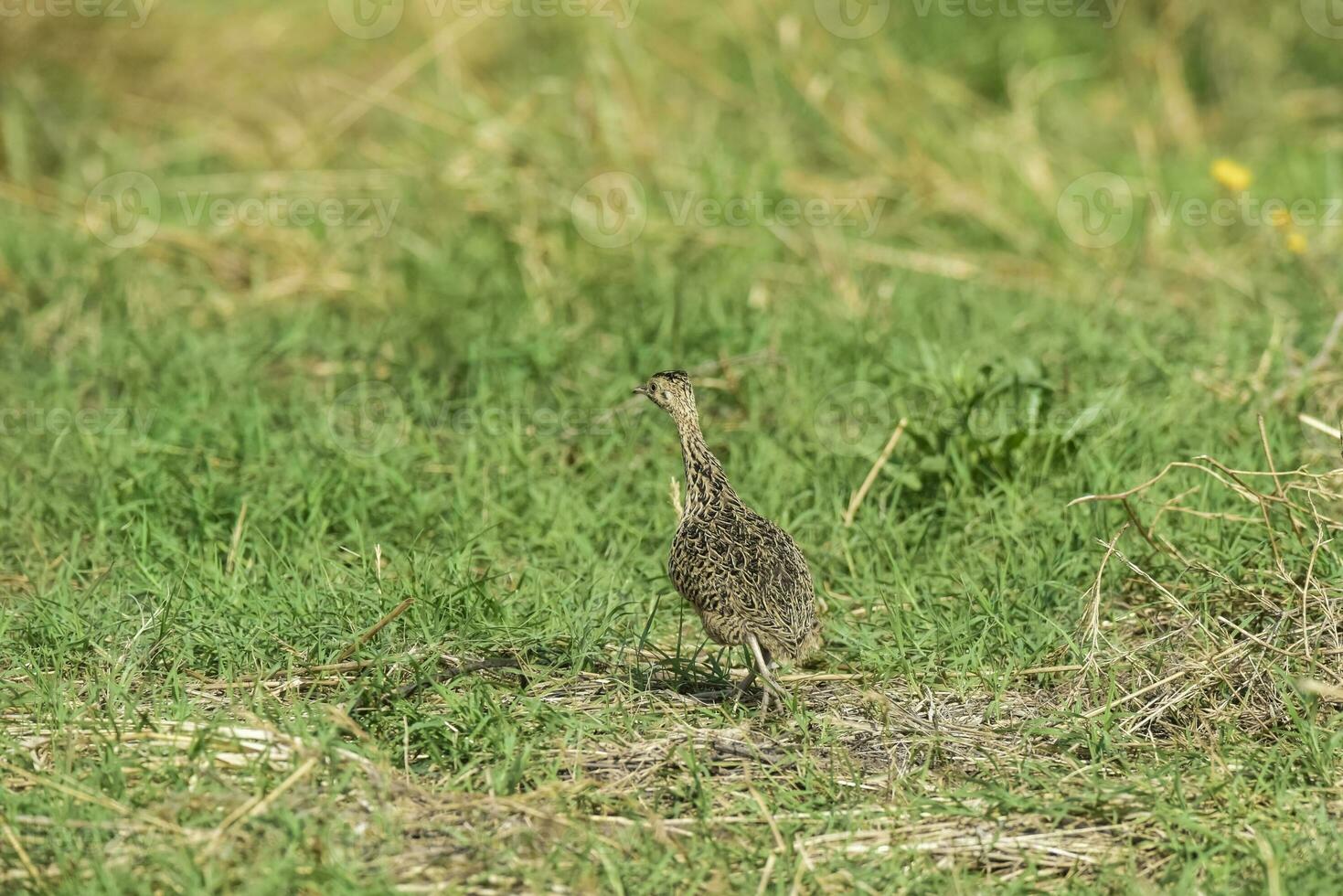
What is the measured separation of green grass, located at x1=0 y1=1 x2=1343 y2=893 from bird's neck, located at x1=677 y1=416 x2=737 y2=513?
46cm

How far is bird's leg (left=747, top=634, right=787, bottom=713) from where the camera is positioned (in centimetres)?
416

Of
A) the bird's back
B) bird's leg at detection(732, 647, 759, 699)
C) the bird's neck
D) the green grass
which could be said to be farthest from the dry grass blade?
bird's leg at detection(732, 647, 759, 699)

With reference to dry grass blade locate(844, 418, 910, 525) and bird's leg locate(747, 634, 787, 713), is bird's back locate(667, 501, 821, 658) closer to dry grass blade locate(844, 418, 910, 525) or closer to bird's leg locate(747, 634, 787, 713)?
bird's leg locate(747, 634, 787, 713)

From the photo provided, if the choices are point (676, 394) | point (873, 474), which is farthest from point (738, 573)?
point (873, 474)

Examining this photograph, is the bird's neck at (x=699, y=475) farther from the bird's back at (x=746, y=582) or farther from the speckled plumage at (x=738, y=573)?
the bird's back at (x=746, y=582)

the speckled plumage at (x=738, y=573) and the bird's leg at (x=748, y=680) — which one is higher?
the speckled plumage at (x=738, y=573)

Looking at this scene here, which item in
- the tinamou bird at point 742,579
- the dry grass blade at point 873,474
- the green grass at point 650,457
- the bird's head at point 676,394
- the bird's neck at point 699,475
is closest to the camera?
the green grass at point 650,457

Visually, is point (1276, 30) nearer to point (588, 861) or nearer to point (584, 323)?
point (584, 323)

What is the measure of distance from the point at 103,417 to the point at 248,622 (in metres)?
2.09

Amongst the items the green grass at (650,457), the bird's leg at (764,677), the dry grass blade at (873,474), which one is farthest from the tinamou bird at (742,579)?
the dry grass blade at (873,474)

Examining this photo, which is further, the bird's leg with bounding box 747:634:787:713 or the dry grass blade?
the dry grass blade

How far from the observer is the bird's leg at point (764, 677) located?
4.16 meters

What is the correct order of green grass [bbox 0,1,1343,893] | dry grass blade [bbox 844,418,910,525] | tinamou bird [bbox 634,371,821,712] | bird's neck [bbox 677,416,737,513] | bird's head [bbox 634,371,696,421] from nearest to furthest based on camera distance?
green grass [bbox 0,1,1343,893]
tinamou bird [bbox 634,371,821,712]
bird's neck [bbox 677,416,737,513]
bird's head [bbox 634,371,696,421]
dry grass blade [bbox 844,418,910,525]

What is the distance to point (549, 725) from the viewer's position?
4.21 m
